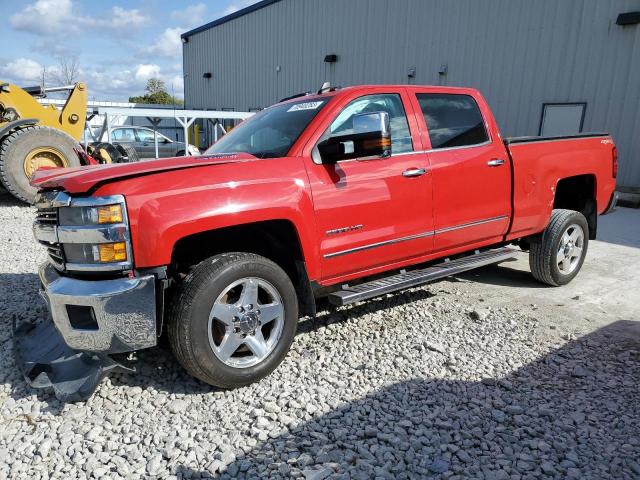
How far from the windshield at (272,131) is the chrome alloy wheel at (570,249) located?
3.12m

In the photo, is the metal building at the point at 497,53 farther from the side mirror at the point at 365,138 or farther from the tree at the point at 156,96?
the tree at the point at 156,96

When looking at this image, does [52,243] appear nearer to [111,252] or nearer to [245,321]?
[111,252]

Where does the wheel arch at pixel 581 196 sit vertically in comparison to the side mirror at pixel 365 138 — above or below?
below

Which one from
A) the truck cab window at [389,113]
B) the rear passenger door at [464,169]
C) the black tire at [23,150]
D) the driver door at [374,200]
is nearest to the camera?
the driver door at [374,200]

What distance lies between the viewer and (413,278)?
3.94 meters

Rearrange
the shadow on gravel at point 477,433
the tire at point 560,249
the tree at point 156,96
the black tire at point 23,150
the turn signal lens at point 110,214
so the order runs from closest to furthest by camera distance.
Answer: the shadow on gravel at point 477,433 < the turn signal lens at point 110,214 < the tire at point 560,249 < the black tire at point 23,150 < the tree at point 156,96

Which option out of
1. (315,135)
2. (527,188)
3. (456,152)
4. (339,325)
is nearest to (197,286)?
(315,135)

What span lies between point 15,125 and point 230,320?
8148mm

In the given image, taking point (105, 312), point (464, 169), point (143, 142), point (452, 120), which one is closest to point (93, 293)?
point (105, 312)

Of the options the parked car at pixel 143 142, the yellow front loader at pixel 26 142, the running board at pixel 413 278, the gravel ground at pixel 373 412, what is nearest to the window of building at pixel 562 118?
the running board at pixel 413 278

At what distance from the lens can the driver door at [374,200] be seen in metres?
3.44

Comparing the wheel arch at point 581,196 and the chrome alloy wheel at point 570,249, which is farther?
the wheel arch at point 581,196

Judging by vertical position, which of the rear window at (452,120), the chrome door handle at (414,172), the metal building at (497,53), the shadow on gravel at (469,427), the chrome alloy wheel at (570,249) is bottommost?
the shadow on gravel at (469,427)

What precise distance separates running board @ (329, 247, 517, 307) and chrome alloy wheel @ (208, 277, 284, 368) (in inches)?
19.9
